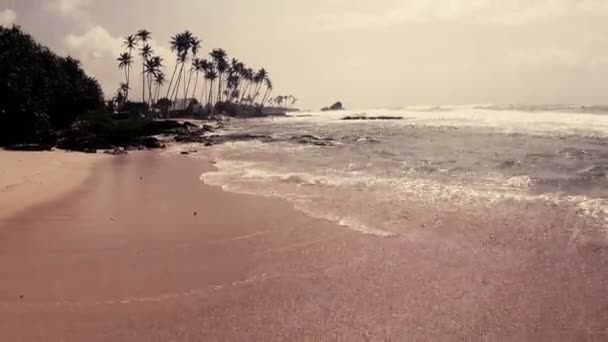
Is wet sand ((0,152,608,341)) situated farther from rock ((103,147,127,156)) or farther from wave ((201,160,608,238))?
rock ((103,147,127,156))

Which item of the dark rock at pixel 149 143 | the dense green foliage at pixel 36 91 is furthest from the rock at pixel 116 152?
the dense green foliage at pixel 36 91

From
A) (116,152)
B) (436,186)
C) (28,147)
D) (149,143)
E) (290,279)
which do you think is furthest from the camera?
(149,143)

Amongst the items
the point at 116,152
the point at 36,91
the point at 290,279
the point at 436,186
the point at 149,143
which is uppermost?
the point at 36,91

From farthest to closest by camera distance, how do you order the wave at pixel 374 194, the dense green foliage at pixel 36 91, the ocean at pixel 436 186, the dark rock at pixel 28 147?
the dense green foliage at pixel 36 91 < the dark rock at pixel 28 147 < the wave at pixel 374 194 < the ocean at pixel 436 186

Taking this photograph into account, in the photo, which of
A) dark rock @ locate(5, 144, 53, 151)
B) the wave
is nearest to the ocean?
the wave

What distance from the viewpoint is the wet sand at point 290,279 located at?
172 inches

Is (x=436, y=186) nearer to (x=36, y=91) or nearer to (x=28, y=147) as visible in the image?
(x=28, y=147)

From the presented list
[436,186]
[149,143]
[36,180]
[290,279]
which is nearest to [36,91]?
[149,143]

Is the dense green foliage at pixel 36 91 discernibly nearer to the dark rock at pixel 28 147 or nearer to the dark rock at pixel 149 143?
the dark rock at pixel 28 147

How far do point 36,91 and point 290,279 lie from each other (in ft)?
101

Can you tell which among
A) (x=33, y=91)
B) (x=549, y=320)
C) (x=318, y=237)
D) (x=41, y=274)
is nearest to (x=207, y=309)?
(x=41, y=274)

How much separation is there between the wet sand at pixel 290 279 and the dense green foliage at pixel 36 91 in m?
22.1

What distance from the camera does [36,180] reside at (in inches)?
524

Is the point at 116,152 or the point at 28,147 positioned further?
the point at 116,152
